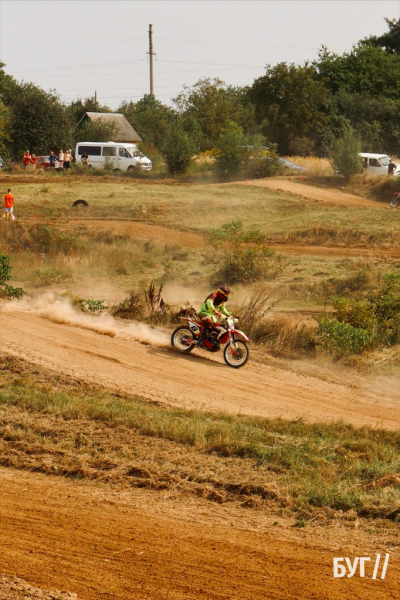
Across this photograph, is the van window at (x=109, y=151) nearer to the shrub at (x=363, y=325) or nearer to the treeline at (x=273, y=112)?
the treeline at (x=273, y=112)

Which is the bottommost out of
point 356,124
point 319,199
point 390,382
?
point 390,382

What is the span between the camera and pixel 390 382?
15.2m

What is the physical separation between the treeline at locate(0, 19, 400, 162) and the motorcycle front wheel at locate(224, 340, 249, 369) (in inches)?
1187

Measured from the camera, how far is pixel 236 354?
1508cm

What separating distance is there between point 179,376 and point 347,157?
2878 centimetres

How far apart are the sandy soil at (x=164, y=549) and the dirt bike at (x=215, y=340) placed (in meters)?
7.09

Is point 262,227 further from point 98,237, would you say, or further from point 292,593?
point 292,593

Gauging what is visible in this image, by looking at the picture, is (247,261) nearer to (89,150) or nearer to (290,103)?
(89,150)

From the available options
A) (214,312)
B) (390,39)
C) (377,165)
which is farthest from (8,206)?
(390,39)

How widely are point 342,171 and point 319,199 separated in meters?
5.72

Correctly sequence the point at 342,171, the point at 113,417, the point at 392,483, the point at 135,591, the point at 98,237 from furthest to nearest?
1. the point at 342,171
2. the point at 98,237
3. the point at 113,417
4. the point at 392,483
5. the point at 135,591

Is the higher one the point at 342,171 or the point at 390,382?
the point at 342,171

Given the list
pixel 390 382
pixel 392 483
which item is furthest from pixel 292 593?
pixel 390 382

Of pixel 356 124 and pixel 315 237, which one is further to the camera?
pixel 356 124
